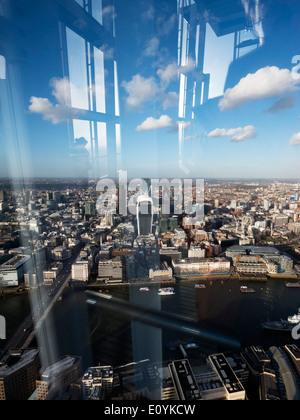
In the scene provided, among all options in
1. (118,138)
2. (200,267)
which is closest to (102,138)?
(118,138)

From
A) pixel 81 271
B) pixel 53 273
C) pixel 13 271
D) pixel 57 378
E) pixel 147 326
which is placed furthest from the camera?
pixel 81 271

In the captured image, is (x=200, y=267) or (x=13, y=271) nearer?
(x=13, y=271)

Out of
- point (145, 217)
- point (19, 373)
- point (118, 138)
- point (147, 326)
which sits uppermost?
point (118, 138)

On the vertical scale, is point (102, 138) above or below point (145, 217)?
above

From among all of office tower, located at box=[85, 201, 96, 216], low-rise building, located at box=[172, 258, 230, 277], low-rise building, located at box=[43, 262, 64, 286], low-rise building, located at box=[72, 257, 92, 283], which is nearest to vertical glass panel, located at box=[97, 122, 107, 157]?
office tower, located at box=[85, 201, 96, 216]

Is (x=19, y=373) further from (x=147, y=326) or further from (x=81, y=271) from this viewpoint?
(x=81, y=271)

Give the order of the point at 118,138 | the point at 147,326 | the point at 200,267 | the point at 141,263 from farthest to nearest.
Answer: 1. the point at 200,267
2. the point at 141,263
3. the point at 147,326
4. the point at 118,138

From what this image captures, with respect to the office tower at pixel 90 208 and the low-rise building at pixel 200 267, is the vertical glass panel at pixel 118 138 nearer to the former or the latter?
the office tower at pixel 90 208
